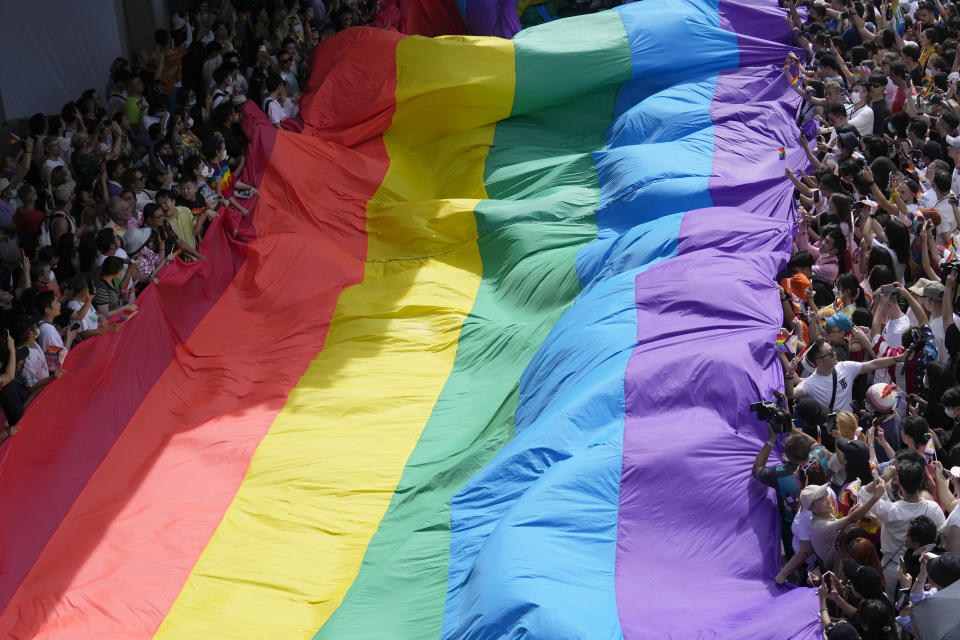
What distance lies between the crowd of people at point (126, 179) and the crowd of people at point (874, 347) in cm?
410

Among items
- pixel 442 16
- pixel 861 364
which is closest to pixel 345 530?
pixel 861 364

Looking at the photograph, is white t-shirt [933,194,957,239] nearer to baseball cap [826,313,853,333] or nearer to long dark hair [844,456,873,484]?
baseball cap [826,313,853,333]

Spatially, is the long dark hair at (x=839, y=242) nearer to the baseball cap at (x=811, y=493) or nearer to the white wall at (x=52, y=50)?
the baseball cap at (x=811, y=493)

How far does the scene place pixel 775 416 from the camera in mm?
5082

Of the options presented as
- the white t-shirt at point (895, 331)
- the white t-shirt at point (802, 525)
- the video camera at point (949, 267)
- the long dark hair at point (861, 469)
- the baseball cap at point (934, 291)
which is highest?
the video camera at point (949, 267)

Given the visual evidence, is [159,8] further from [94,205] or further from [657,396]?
[657,396]

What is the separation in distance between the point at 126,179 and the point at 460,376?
2.78m

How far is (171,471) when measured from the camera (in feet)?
21.6

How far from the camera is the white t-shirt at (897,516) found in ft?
13.4

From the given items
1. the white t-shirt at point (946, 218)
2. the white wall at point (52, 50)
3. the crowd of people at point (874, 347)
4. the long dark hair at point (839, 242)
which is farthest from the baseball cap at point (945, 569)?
the white wall at point (52, 50)

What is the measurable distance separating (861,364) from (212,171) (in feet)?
17.4

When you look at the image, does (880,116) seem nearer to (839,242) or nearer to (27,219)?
(839,242)

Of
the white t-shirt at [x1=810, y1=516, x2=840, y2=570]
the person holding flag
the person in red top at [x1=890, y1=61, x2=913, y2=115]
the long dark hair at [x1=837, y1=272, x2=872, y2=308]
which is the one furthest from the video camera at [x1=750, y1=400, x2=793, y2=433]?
the person holding flag

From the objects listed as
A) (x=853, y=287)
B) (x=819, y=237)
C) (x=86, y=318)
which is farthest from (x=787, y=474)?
(x=86, y=318)
